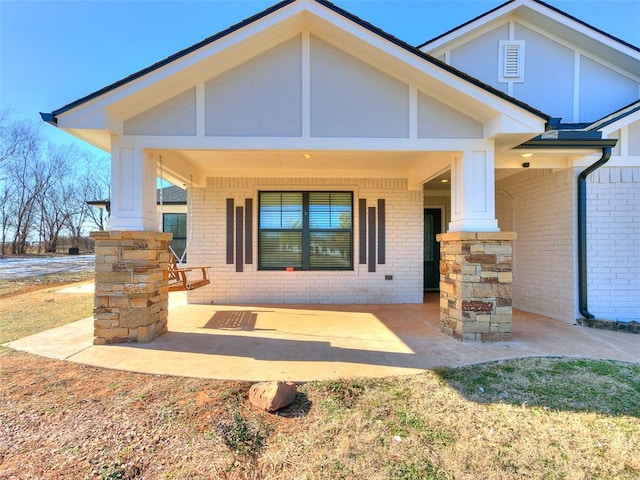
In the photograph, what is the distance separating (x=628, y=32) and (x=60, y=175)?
44507 millimetres

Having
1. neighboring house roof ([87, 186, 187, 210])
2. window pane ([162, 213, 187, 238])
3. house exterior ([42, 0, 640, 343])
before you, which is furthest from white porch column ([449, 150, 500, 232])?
neighboring house roof ([87, 186, 187, 210])

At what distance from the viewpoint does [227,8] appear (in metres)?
7.71

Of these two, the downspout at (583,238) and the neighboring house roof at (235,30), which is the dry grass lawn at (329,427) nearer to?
the downspout at (583,238)

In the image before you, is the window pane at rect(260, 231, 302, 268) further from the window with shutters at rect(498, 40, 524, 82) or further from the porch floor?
the window with shutters at rect(498, 40, 524, 82)

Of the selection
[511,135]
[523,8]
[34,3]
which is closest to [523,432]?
[511,135]

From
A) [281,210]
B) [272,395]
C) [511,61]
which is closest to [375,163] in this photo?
[281,210]

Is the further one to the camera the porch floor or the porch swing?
the porch swing

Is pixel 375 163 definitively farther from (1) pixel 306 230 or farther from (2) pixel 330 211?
(1) pixel 306 230

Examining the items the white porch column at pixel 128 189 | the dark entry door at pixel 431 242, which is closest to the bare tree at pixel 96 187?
the dark entry door at pixel 431 242

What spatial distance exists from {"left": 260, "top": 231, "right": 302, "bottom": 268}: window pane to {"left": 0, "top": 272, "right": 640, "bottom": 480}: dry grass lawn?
430 cm

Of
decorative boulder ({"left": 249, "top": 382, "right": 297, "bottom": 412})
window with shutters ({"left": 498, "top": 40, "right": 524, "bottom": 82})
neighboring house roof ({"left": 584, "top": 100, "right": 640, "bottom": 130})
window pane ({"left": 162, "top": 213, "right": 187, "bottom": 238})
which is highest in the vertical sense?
window with shutters ({"left": 498, "top": 40, "right": 524, "bottom": 82})

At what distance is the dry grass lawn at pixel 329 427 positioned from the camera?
6.89ft

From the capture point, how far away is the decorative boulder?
8.98 feet

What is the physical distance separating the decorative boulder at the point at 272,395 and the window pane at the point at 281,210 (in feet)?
16.1
